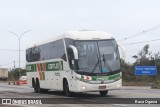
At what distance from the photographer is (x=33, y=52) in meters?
31.7

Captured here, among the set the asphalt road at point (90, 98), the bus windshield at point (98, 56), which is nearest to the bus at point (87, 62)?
the bus windshield at point (98, 56)

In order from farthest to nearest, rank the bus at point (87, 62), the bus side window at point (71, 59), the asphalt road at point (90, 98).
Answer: the bus side window at point (71, 59)
the bus at point (87, 62)
the asphalt road at point (90, 98)

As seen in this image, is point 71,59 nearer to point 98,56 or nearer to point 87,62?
point 87,62

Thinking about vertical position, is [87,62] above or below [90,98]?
above

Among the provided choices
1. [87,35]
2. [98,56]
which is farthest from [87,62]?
[87,35]

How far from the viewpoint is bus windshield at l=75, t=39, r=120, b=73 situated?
74.1 ft

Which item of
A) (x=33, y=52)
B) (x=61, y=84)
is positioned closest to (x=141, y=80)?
(x=33, y=52)

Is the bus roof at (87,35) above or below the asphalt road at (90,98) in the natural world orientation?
above

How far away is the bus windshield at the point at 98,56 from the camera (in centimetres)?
2258

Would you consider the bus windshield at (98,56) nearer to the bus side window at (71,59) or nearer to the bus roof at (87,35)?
the bus roof at (87,35)

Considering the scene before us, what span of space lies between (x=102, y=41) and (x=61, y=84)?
3.78 meters

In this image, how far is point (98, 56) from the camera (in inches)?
894

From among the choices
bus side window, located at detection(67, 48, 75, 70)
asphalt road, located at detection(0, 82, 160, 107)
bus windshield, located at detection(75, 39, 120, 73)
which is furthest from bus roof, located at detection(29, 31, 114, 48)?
asphalt road, located at detection(0, 82, 160, 107)

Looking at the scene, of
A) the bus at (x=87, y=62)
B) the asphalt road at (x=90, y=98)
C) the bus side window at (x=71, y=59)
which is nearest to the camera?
the asphalt road at (x=90, y=98)
